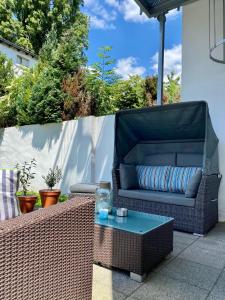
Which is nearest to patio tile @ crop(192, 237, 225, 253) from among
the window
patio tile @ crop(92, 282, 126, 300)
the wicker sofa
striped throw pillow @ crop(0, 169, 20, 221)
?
patio tile @ crop(92, 282, 126, 300)

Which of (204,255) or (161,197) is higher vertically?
(161,197)

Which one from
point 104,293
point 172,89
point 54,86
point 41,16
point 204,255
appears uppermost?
point 41,16

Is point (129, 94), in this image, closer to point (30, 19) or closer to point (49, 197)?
point (49, 197)

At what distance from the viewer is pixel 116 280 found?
7.74 feet

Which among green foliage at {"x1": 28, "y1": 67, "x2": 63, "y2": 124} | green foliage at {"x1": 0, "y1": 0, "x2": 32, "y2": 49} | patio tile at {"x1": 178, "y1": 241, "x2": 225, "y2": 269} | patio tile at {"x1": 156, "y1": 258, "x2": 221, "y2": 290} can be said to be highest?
green foliage at {"x1": 0, "y1": 0, "x2": 32, "y2": 49}

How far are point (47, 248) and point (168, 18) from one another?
5.86 metres

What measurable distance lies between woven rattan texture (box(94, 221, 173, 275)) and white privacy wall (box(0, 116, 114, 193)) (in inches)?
129

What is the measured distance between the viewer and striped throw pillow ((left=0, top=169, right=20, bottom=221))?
1.65m

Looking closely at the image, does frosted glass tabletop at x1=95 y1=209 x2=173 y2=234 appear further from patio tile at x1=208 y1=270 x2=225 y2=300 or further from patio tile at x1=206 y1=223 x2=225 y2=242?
patio tile at x1=206 y1=223 x2=225 y2=242

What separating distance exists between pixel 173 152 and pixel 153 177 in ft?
2.11

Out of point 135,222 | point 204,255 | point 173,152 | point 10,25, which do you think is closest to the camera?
point 135,222

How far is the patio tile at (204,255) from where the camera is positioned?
2765 millimetres

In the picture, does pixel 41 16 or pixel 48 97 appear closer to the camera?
pixel 48 97

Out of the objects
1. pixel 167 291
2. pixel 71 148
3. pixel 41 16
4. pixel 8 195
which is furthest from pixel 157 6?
pixel 41 16
